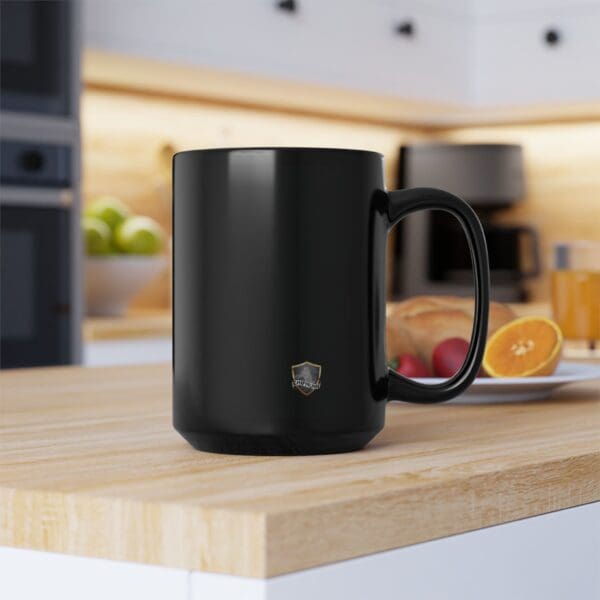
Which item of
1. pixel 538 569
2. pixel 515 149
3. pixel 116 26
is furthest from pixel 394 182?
pixel 538 569

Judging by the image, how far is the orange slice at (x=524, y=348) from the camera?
0.96m

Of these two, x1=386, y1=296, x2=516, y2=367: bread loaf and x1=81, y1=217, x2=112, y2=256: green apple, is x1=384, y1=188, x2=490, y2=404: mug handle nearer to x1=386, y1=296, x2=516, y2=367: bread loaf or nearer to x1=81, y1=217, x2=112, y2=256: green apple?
x1=386, y1=296, x2=516, y2=367: bread loaf

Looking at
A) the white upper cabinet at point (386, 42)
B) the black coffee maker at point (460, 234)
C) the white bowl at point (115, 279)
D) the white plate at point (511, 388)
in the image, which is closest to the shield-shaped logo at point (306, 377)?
the white plate at point (511, 388)

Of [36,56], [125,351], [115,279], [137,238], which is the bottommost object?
[125,351]

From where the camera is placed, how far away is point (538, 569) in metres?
0.59

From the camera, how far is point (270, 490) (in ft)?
1.71

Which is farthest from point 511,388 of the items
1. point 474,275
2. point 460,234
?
point 460,234

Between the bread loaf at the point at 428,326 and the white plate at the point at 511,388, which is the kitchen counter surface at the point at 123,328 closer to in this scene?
the bread loaf at the point at 428,326

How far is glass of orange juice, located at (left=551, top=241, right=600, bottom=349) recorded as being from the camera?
1.41 m

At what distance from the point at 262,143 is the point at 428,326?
2943 mm

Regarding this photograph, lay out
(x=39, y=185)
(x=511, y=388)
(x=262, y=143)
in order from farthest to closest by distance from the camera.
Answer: (x=262, y=143) → (x=39, y=185) → (x=511, y=388)

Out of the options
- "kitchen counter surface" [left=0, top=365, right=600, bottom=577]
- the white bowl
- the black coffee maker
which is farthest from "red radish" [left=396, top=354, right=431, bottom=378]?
the black coffee maker

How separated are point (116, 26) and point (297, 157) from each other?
2363mm

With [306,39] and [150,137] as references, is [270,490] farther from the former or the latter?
[150,137]
